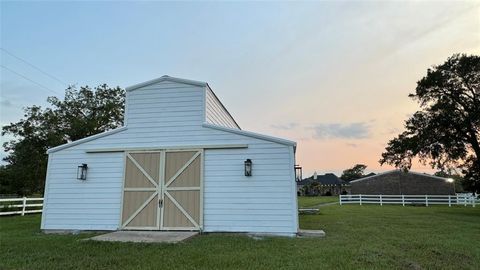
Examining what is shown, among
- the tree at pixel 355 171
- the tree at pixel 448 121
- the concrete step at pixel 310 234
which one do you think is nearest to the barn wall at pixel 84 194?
the concrete step at pixel 310 234

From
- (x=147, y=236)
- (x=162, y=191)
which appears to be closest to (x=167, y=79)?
(x=162, y=191)

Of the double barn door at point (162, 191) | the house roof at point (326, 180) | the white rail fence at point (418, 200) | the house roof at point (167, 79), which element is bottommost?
the white rail fence at point (418, 200)

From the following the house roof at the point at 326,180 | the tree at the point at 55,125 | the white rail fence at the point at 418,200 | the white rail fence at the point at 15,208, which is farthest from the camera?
the house roof at the point at 326,180

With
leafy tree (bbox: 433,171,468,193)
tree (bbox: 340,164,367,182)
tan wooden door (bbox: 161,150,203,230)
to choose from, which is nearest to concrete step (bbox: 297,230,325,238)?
tan wooden door (bbox: 161,150,203,230)

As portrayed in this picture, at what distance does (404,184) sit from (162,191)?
29.7m

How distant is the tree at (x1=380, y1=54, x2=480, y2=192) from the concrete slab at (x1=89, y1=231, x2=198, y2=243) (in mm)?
15477

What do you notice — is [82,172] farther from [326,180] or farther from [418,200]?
[326,180]

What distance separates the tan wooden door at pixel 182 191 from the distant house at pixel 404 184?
27095mm

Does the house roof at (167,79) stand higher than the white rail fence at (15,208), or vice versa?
the house roof at (167,79)

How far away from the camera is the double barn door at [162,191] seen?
8.30m

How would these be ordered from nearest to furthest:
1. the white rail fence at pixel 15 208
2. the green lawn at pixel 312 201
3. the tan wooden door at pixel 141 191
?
the tan wooden door at pixel 141 191
the white rail fence at pixel 15 208
the green lawn at pixel 312 201

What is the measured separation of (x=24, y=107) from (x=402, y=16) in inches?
954

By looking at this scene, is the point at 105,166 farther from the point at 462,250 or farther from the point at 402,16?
the point at 402,16

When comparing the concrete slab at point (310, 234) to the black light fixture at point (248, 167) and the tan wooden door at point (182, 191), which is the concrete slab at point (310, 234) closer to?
the black light fixture at point (248, 167)
